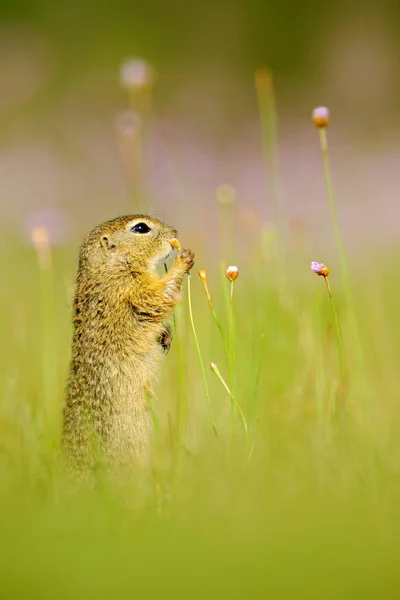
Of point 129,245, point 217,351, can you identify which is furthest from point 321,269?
point 217,351

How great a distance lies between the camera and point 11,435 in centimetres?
346

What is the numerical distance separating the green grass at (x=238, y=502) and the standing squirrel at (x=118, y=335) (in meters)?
0.13

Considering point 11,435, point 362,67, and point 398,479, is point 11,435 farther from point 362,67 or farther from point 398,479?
point 362,67

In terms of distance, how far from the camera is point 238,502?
83.5 inches

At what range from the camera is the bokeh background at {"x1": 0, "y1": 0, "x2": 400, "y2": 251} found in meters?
10.6

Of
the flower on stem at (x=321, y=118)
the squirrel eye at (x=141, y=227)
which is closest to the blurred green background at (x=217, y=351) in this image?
the squirrel eye at (x=141, y=227)

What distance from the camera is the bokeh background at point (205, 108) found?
10.6 meters

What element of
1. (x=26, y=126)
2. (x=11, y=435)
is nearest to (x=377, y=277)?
(x=11, y=435)

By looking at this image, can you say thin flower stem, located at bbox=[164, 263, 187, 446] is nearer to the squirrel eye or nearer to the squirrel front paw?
the squirrel front paw

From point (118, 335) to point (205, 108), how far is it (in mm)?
11365

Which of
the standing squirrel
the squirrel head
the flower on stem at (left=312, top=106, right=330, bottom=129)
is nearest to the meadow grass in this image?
the standing squirrel

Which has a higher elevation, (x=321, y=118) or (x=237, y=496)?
(x=321, y=118)

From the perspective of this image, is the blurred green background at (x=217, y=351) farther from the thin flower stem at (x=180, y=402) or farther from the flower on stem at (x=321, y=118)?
the flower on stem at (x=321, y=118)

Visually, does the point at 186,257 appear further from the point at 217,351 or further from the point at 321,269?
the point at 217,351
